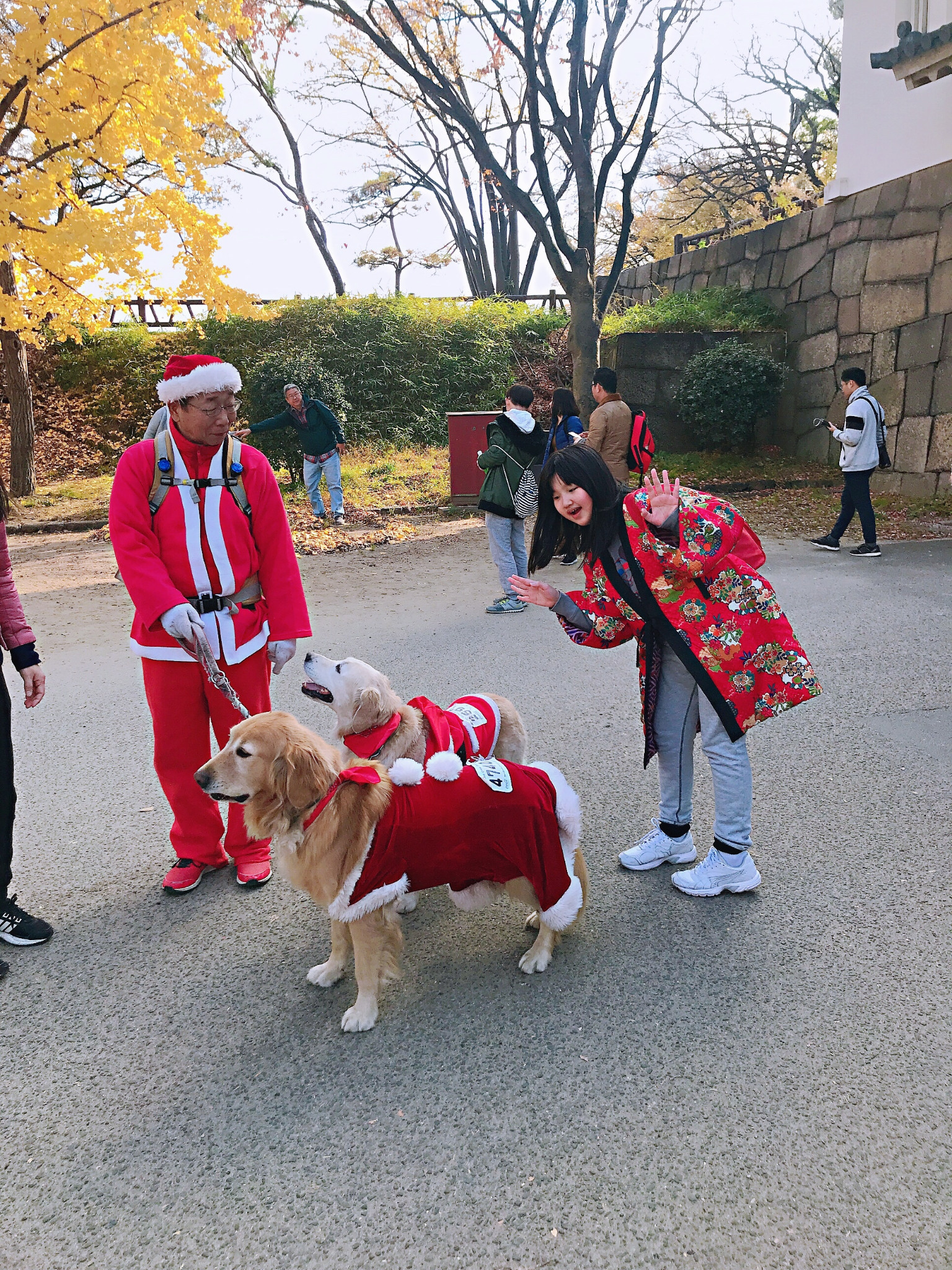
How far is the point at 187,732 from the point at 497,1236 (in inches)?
84.0

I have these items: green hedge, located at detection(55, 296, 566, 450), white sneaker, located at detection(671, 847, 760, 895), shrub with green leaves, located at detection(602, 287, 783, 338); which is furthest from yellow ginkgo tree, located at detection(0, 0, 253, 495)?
white sneaker, located at detection(671, 847, 760, 895)

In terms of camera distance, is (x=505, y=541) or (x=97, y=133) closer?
(x=505, y=541)

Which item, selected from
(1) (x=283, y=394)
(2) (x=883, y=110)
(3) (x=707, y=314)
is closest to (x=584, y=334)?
(3) (x=707, y=314)

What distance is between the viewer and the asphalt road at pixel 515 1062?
6.47 ft

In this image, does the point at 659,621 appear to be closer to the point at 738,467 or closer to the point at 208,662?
the point at 208,662

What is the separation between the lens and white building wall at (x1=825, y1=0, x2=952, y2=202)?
11656mm

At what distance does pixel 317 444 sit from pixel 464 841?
991 cm

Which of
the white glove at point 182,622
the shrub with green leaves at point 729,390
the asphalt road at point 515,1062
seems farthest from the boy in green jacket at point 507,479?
the shrub with green leaves at point 729,390

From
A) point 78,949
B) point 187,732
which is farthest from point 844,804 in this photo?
point 78,949

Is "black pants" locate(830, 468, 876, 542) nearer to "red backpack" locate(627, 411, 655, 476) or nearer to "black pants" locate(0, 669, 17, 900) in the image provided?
Result: "red backpack" locate(627, 411, 655, 476)

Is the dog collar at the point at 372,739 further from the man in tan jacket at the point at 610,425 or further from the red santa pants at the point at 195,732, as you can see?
the man in tan jacket at the point at 610,425

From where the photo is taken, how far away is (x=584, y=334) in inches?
500

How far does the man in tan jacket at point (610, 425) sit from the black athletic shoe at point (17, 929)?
6695 millimetres

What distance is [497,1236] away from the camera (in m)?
1.94
